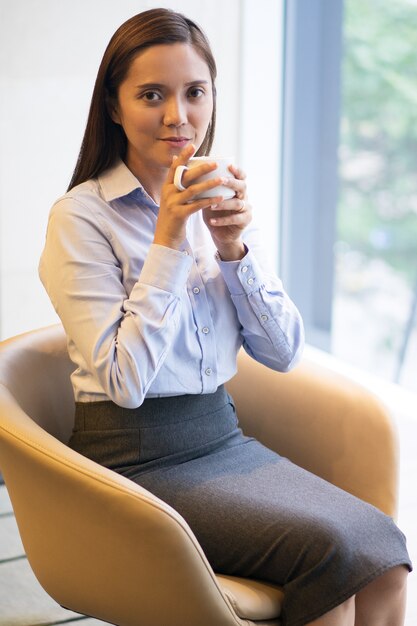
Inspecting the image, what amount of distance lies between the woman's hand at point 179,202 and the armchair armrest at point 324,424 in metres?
0.48

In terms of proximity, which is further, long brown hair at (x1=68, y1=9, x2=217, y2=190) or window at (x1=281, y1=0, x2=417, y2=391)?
window at (x1=281, y1=0, x2=417, y2=391)

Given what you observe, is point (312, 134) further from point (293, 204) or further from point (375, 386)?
point (375, 386)

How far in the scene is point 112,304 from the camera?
59.5 inches

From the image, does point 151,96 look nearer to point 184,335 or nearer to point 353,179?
point 184,335

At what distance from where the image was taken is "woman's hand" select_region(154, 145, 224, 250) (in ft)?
4.65

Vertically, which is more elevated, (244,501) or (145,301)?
(145,301)

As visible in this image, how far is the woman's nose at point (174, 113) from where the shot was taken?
1560 mm

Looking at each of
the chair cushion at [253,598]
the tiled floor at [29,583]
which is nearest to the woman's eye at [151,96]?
the chair cushion at [253,598]

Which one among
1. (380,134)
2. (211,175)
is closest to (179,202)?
(211,175)

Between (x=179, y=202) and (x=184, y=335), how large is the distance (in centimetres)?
27

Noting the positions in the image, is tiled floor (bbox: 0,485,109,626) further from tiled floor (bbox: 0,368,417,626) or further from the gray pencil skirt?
the gray pencil skirt

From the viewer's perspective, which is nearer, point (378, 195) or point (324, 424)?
point (324, 424)

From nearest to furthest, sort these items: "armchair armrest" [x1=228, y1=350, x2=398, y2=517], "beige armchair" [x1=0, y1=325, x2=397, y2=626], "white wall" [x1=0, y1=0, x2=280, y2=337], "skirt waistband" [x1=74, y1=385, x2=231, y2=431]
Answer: "beige armchair" [x1=0, y1=325, x2=397, y2=626]
"skirt waistband" [x1=74, y1=385, x2=231, y2=431]
"armchair armrest" [x1=228, y1=350, x2=398, y2=517]
"white wall" [x1=0, y1=0, x2=280, y2=337]

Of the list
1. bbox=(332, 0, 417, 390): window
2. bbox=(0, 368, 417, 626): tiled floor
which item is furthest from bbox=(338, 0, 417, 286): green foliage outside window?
bbox=(0, 368, 417, 626): tiled floor
